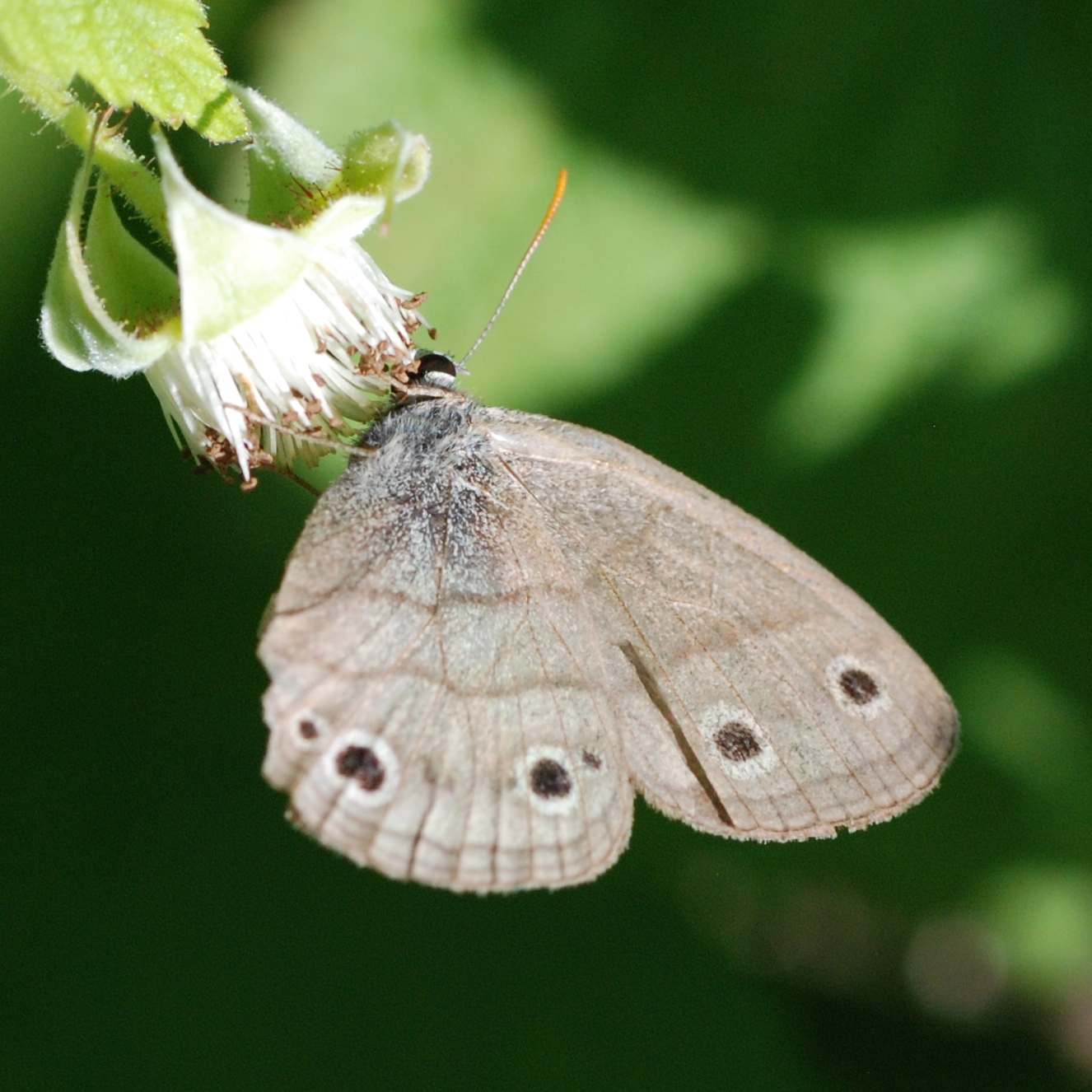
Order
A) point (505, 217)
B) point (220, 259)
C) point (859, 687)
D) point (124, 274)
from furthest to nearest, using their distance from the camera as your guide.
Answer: point (505, 217)
point (859, 687)
point (124, 274)
point (220, 259)

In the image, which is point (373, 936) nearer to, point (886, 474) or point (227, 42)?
point (886, 474)

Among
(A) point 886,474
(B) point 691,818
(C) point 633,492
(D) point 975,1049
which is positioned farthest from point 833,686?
(D) point 975,1049

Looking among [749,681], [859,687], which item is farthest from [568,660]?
[859,687]

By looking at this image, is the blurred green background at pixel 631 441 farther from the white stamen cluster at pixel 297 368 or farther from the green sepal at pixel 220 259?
the green sepal at pixel 220 259

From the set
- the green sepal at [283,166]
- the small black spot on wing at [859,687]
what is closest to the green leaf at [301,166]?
the green sepal at [283,166]

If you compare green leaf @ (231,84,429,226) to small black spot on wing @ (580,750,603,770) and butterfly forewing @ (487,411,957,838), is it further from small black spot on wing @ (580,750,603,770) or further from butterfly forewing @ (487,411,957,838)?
small black spot on wing @ (580,750,603,770)

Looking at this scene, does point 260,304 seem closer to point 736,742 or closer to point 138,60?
point 138,60
